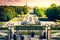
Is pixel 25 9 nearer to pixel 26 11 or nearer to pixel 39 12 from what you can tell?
pixel 26 11

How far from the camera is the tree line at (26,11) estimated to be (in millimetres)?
3051

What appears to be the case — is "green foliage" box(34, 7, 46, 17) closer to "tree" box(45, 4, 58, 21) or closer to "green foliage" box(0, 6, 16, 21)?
"tree" box(45, 4, 58, 21)

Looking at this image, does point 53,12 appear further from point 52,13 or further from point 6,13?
point 6,13

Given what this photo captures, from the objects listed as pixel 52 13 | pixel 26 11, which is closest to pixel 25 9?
pixel 26 11

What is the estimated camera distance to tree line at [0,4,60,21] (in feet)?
10.0

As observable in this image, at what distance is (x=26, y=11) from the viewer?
3066 mm

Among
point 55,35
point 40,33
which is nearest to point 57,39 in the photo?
point 55,35

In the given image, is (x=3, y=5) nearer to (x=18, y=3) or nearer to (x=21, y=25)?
(x=18, y=3)

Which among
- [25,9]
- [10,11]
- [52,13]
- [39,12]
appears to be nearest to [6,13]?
[10,11]

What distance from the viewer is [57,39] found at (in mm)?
3027

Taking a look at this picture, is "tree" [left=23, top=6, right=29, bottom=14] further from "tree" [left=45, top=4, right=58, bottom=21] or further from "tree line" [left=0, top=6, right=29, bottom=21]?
"tree" [left=45, top=4, right=58, bottom=21]

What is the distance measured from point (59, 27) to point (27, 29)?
512 mm

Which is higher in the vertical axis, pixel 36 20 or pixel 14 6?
pixel 14 6

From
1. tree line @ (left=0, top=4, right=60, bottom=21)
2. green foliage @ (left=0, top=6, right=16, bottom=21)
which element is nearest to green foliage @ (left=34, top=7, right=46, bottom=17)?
tree line @ (left=0, top=4, right=60, bottom=21)
